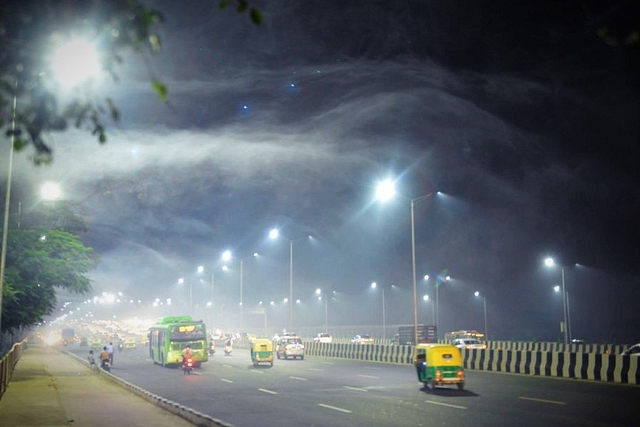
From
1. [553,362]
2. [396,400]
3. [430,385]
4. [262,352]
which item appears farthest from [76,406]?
[262,352]

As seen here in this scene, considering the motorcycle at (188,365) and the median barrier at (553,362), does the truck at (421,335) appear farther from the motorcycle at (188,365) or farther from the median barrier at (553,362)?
the motorcycle at (188,365)

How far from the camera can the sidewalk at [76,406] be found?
17844 mm

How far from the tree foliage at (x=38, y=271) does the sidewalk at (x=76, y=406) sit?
6.13 metres

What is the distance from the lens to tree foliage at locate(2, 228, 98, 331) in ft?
124

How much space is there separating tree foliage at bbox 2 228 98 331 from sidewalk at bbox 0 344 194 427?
241 inches

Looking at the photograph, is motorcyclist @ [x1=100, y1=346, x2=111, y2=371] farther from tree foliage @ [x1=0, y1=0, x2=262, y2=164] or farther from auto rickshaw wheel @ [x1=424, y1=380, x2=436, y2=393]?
tree foliage @ [x1=0, y1=0, x2=262, y2=164]

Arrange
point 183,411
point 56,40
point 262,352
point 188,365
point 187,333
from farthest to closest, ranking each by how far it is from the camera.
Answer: point 187,333, point 262,352, point 188,365, point 183,411, point 56,40

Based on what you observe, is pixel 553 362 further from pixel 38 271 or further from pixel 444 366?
pixel 38 271

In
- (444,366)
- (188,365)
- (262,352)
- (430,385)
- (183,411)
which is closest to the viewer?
(183,411)

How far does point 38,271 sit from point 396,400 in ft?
77.8

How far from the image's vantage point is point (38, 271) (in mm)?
38812

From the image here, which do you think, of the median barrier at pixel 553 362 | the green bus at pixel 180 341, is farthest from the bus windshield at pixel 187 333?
the median barrier at pixel 553 362

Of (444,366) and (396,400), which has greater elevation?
(444,366)

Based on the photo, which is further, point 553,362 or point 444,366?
point 553,362
